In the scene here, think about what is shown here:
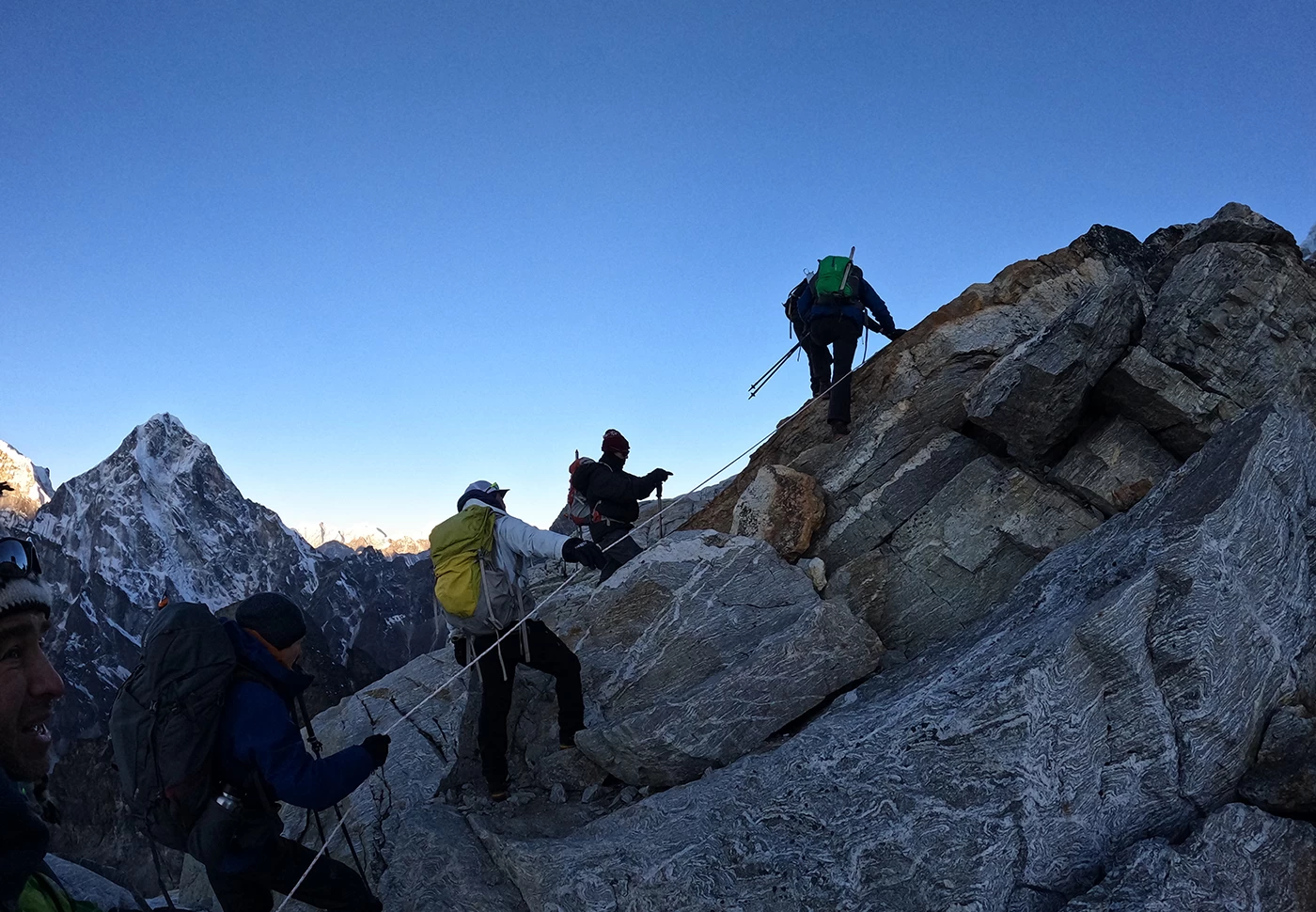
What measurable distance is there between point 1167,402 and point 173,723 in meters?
13.8

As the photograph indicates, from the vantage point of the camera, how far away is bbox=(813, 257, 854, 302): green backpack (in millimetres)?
16438

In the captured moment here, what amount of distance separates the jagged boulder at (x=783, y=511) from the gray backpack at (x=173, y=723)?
29.7 ft

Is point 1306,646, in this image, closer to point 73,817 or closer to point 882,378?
point 882,378

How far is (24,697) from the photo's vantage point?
367 centimetres

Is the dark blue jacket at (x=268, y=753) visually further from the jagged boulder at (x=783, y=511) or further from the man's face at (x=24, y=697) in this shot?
the jagged boulder at (x=783, y=511)

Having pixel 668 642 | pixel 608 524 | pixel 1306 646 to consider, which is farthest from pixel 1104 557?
pixel 608 524

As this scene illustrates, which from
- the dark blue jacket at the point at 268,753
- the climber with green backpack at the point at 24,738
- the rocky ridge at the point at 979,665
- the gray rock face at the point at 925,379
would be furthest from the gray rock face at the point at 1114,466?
the climber with green backpack at the point at 24,738

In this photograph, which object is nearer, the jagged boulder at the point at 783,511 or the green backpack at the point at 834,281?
the jagged boulder at the point at 783,511

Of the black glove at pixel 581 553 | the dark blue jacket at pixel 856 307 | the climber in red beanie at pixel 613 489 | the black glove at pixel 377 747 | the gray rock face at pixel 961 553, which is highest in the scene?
the dark blue jacket at pixel 856 307

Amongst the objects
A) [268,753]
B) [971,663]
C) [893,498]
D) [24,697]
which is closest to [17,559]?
[24,697]

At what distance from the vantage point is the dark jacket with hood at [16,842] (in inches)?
124

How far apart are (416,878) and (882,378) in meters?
12.6

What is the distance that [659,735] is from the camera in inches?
403

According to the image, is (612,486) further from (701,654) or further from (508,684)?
(508,684)
